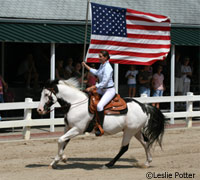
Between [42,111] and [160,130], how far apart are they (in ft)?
8.79

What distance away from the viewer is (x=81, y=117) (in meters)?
10.2

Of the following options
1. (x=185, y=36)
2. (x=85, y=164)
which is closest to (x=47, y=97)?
(x=85, y=164)

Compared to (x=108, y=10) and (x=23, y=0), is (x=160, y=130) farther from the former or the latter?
(x=23, y=0)

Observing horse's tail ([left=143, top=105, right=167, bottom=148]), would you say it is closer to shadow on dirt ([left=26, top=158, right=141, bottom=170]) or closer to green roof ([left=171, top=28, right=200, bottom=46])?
shadow on dirt ([left=26, top=158, right=141, bottom=170])

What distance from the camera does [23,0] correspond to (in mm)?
16250

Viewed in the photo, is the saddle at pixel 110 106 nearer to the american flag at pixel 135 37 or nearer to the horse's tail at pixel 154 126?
the horse's tail at pixel 154 126

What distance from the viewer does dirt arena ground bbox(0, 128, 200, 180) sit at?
31.3ft

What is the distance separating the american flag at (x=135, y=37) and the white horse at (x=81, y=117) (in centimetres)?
360

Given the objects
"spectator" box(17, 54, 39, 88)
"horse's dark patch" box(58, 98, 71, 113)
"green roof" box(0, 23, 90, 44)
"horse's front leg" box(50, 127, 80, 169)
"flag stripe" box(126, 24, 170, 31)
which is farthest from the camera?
"spectator" box(17, 54, 39, 88)

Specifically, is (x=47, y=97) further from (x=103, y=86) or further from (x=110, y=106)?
(x=110, y=106)

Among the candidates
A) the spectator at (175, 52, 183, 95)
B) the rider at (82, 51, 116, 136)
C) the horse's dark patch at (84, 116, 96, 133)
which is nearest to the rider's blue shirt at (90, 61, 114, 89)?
the rider at (82, 51, 116, 136)

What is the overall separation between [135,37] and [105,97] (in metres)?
4.59

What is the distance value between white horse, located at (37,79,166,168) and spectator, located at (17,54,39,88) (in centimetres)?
685

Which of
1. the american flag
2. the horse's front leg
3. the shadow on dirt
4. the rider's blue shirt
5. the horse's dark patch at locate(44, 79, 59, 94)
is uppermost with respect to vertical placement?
the american flag
